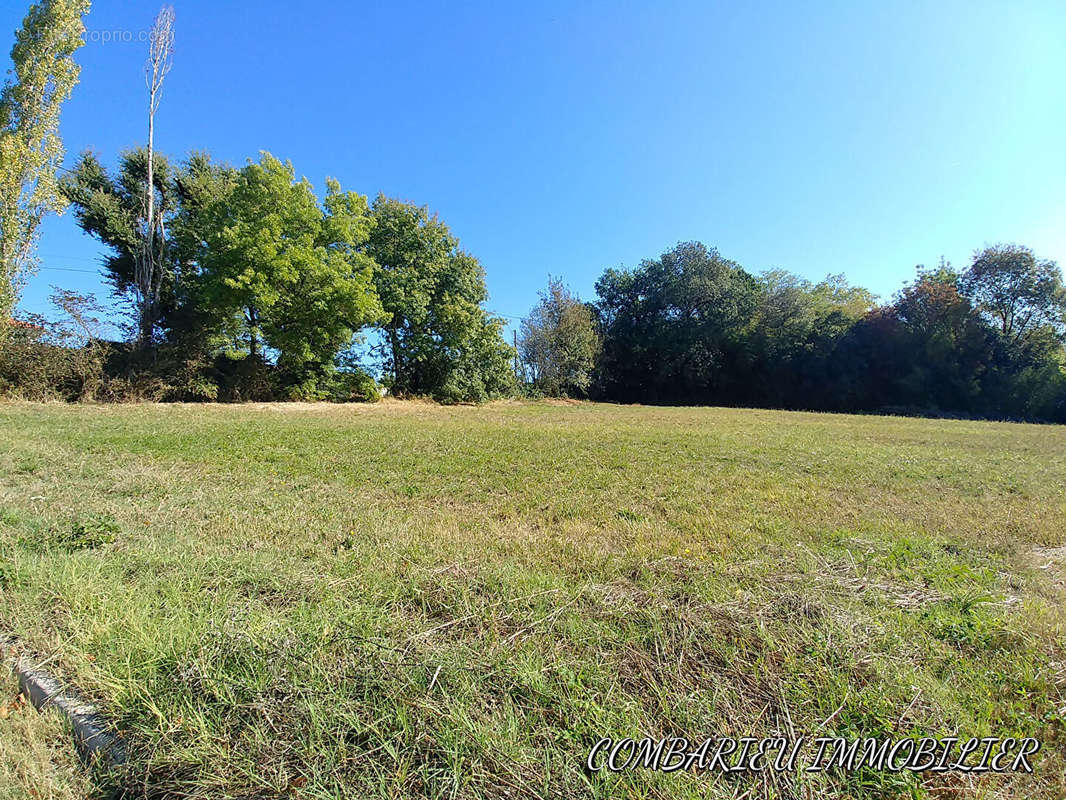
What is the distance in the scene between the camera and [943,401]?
84.6 ft

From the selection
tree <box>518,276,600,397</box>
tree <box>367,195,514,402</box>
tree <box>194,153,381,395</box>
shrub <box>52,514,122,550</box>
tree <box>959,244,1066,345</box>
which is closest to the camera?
shrub <box>52,514,122,550</box>

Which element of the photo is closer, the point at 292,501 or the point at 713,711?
the point at 713,711

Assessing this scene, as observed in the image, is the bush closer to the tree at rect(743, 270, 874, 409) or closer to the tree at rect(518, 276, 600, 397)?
the tree at rect(518, 276, 600, 397)

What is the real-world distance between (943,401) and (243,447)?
1406 inches

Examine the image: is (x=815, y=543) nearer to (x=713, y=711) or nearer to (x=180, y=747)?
(x=713, y=711)

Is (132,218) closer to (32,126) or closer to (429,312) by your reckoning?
(32,126)

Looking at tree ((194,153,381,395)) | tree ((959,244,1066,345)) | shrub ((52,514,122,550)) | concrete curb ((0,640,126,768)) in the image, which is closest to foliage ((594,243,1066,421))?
tree ((959,244,1066,345))

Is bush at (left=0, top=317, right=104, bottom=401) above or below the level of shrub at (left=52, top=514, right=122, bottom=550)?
above

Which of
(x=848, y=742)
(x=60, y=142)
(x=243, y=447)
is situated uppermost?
(x=60, y=142)

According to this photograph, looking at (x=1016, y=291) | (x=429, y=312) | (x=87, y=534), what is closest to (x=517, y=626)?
(x=87, y=534)

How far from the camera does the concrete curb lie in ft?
4.61

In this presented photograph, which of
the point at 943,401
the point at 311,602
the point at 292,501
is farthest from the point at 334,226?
the point at 943,401

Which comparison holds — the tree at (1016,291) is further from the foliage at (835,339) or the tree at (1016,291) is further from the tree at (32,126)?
the tree at (32,126)

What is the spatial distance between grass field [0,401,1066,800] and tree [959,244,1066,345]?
106 ft
